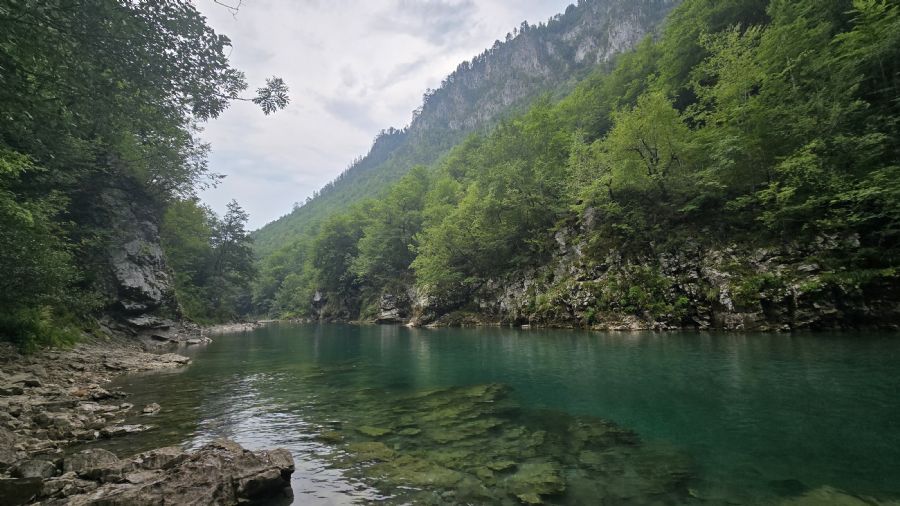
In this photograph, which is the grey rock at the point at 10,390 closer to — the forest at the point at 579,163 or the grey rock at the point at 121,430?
the grey rock at the point at 121,430

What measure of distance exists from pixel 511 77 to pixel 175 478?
181 metres

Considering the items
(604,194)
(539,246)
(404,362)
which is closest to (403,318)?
(539,246)

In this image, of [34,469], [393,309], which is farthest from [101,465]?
[393,309]

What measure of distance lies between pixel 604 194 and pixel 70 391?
33.2 metres

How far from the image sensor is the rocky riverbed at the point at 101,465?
5.03 metres

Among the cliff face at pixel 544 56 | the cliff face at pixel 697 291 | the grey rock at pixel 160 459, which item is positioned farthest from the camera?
the cliff face at pixel 544 56

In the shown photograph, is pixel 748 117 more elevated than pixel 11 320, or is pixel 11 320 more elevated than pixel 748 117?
pixel 748 117

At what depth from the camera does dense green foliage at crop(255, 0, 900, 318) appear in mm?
20344

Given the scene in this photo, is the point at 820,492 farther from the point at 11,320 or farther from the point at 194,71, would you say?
the point at 11,320

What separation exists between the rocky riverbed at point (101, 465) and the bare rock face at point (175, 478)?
1cm

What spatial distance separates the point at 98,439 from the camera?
8.20m

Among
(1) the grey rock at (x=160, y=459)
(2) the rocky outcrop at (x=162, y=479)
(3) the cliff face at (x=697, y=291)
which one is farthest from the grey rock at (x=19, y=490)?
(3) the cliff face at (x=697, y=291)

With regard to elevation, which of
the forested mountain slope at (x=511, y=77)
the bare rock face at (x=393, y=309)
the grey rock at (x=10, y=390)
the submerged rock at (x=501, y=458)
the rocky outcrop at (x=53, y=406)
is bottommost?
the submerged rock at (x=501, y=458)

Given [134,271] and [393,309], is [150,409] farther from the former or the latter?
[393,309]
